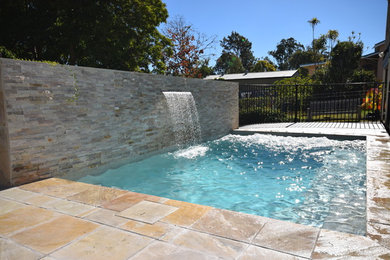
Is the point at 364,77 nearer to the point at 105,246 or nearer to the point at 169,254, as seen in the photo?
the point at 169,254

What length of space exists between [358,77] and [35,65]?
19335mm

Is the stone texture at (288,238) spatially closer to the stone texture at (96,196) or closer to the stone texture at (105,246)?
the stone texture at (105,246)

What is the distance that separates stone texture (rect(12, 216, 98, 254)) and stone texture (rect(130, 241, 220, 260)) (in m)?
0.66

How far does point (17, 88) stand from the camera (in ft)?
11.7

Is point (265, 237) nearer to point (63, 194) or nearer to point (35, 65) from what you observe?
point (63, 194)

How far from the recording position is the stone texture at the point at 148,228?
7.03 ft

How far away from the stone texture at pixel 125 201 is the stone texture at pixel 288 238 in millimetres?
1287

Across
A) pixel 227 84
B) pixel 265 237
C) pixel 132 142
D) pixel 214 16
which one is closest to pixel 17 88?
pixel 132 142

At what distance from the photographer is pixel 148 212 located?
2559 mm

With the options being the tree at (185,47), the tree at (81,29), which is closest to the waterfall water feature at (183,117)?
the tree at (81,29)

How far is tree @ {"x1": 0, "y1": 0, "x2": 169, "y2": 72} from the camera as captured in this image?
399 inches

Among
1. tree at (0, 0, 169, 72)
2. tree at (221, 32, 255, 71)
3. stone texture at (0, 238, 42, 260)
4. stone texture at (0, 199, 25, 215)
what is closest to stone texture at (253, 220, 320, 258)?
stone texture at (0, 238, 42, 260)

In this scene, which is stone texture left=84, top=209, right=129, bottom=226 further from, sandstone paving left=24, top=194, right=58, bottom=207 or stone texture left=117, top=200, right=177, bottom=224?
sandstone paving left=24, top=194, right=58, bottom=207

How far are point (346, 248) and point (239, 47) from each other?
53880 mm
